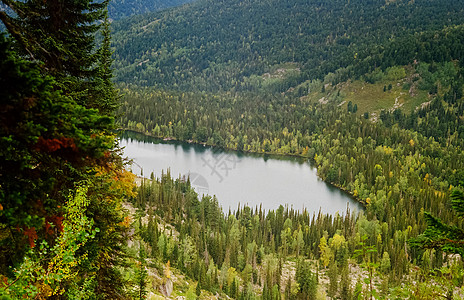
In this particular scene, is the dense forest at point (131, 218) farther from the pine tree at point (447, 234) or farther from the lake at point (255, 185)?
the lake at point (255, 185)

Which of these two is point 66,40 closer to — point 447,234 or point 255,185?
point 447,234

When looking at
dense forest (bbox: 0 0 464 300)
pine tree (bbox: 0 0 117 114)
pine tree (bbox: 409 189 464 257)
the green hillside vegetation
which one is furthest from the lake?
pine tree (bbox: 409 189 464 257)

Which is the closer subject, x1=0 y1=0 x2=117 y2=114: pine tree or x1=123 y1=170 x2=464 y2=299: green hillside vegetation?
x1=0 y1=0 x2=117 y2=114: pine tree

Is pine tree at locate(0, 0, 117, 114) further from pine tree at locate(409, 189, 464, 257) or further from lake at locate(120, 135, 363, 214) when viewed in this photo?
lake at locate(120, 135, 363, 214)

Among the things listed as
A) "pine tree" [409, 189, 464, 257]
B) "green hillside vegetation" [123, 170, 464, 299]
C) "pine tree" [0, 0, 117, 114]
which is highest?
"pine tree" [0, 0, 117, 114]

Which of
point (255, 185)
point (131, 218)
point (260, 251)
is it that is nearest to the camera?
point (131, 218)

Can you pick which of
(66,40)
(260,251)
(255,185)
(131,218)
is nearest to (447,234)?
(66,40)

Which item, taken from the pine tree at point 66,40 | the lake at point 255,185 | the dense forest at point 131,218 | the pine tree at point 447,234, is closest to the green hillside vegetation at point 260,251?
the dense forest at point 131,218

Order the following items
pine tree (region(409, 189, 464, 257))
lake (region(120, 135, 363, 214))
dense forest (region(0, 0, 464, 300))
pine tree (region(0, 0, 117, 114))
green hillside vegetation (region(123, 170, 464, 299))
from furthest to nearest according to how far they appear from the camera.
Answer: lake (region(120, 135, 363, 214))
green hillside vegetation (region(123, 170, 464, 299))
pine tree (region(0, 0, 117, 114))
pine tree (region(409, 189, 464, 257))
dense forest (region(0, 0, 464, 300))

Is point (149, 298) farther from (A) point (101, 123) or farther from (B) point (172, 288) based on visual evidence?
(A) point (101, 123)

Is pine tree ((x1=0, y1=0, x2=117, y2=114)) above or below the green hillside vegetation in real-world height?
above

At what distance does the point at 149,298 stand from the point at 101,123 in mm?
34312

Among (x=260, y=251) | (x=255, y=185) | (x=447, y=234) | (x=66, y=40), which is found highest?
(x=66, y=40)

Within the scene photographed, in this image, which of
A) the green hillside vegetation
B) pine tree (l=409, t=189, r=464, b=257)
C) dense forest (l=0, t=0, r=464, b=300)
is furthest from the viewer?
the green hillside vegetation
